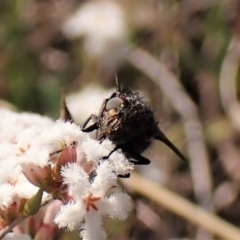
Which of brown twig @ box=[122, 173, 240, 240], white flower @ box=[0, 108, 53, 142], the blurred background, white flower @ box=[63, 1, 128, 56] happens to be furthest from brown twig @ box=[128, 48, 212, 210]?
white flower @ box=[0, 108, 53, 142]

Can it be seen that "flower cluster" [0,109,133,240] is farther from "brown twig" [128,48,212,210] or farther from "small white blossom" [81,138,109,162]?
"brown twig" [128,48,212,210]

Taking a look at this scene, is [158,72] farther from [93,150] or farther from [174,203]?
[93,150]

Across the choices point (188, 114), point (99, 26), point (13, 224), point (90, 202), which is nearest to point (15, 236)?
point (13, 224)

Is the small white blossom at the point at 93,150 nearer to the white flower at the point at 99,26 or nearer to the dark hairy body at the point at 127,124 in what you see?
the dark hairy body at the point at 127,124

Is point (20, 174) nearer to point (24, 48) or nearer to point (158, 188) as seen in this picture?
point (158, 188)

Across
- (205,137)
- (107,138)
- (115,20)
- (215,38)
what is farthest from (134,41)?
(107,138)

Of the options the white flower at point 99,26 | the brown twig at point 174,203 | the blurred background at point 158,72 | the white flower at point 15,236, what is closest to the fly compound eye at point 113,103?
the white flower at point 15,236
